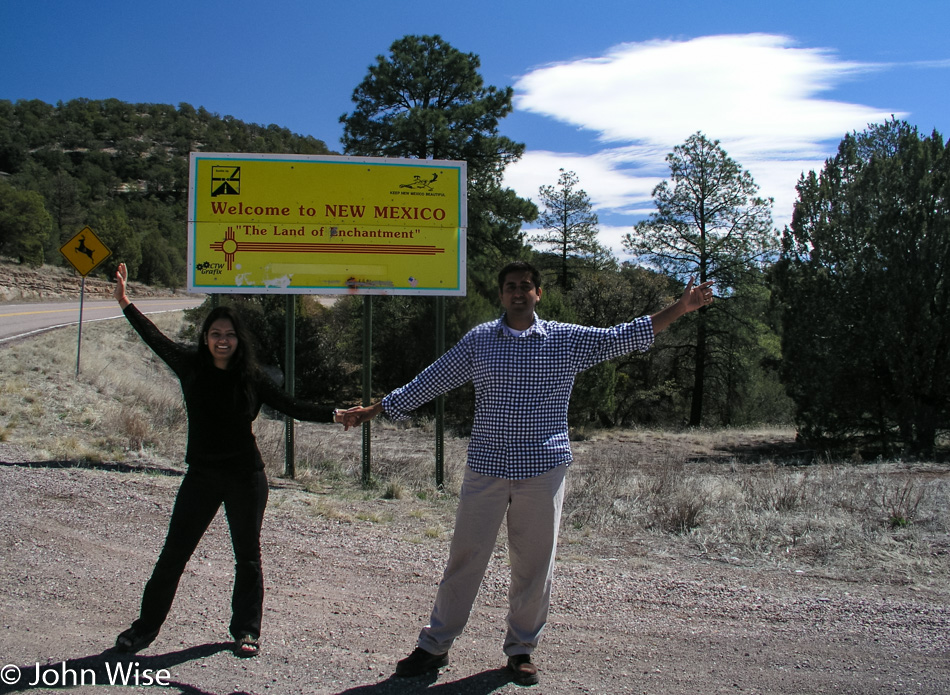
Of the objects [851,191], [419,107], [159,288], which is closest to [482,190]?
[419,107]

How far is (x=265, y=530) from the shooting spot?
578cm

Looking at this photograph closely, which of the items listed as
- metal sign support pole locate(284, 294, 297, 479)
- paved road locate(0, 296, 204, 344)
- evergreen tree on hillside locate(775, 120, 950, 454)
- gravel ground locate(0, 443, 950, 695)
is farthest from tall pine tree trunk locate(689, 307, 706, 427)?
gravel ground locate(0, 443, 950, 695)

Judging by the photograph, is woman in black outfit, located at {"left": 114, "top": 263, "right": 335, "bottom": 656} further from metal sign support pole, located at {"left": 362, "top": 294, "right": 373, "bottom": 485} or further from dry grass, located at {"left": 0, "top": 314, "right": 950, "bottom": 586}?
metal sign support pole, located at {"left": 362, "top": 294, "right": 373, "bottom": 485}

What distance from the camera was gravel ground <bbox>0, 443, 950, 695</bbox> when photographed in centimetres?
325

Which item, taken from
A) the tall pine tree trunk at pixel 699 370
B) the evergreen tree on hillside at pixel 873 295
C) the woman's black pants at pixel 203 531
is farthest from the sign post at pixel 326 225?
the tall pine tree trunk at pixel 699 370

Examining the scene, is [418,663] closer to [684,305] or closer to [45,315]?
[684,305]

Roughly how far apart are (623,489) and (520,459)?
5215mm

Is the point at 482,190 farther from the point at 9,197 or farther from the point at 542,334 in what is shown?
the point at 9,197

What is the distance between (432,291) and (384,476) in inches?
99.8

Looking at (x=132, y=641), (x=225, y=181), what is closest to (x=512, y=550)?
(x=132, y=641)

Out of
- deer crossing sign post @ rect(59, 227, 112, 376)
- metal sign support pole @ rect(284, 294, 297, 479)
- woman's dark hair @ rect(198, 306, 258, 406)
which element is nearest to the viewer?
woman's dark hair @ rect(198, 306, 258, 406)

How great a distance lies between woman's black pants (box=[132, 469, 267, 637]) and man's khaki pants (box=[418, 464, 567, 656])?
88 centimetres

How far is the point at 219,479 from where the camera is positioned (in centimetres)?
341

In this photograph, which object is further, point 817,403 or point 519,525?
point 817,403
